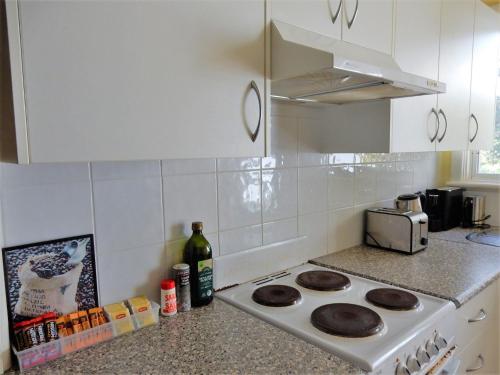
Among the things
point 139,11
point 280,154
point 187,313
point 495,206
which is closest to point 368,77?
point 280,154

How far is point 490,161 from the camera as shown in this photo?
269 centimetres

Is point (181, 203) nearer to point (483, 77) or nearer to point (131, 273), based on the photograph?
point (131, 273)

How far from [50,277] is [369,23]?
138cm

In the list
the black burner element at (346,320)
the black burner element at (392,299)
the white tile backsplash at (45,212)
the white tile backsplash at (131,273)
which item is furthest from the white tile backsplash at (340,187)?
the white tile backsplash at (45,212)

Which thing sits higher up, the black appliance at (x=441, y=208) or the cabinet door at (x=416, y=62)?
the cabinet door at (x=416, y=62)

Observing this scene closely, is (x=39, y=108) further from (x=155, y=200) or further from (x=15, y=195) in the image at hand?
(x=155, y=200)

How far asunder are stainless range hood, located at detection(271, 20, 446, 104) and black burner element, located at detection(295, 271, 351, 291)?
72cm

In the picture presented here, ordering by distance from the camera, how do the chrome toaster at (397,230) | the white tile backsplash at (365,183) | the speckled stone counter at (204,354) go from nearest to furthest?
the speckled stone counter at (204,354) → the chrome toaster at (397,230) → the white tile backsplash at (365,183)

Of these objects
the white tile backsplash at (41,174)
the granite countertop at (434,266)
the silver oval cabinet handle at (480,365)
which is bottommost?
Result: the silver oval cabinet handle at (480,365)

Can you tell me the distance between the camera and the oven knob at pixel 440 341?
1157mm

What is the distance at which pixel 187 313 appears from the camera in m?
1.18

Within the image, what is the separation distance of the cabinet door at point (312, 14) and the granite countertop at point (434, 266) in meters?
0.97

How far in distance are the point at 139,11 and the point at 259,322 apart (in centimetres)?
91

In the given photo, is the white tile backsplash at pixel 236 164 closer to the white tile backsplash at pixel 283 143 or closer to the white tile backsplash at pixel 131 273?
the white tile backsplash at pixel 283 143
